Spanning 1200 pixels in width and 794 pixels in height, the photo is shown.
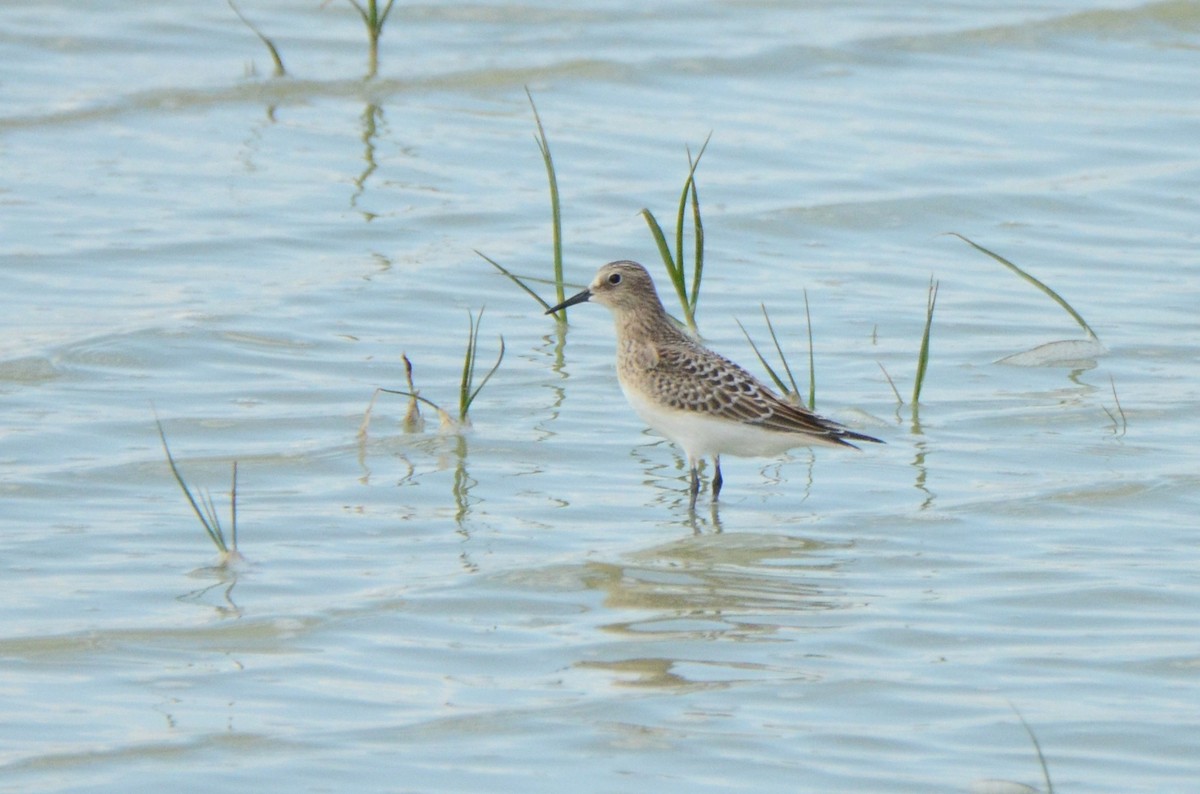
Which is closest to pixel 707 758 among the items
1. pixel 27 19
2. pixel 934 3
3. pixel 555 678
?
pixel 555 678

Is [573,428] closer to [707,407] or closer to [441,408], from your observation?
[441,408]

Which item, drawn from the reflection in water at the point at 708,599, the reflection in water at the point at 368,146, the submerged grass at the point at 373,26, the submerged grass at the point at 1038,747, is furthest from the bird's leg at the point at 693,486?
the submerged grass at the point at 373,26

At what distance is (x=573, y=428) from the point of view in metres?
8.73

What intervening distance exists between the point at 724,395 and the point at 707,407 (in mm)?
90

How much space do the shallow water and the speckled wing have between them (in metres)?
0.34

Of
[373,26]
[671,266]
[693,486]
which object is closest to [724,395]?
[693,486]

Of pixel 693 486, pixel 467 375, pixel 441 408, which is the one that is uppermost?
pixel 467 375

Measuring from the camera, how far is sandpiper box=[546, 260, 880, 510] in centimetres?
774

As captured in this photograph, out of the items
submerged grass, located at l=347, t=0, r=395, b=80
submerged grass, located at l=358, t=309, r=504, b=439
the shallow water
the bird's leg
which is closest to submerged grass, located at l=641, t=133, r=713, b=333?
the shallow water

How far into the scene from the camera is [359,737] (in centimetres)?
555

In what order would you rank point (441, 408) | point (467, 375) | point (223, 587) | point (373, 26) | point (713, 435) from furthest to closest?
1. point (373, 26)
2. point (441, 408)
3. point (467, 375)
4. point (713, 435)
5. point (223, 587)

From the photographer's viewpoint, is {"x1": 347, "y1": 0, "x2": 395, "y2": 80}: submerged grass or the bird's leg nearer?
the bird's leg

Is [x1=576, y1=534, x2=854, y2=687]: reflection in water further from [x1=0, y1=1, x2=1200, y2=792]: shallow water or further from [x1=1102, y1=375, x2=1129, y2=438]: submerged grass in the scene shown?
[x1=1102, y1=375, x2=1129, y2=438]: submerged grass

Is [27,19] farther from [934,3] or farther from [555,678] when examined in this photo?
[555,678]
